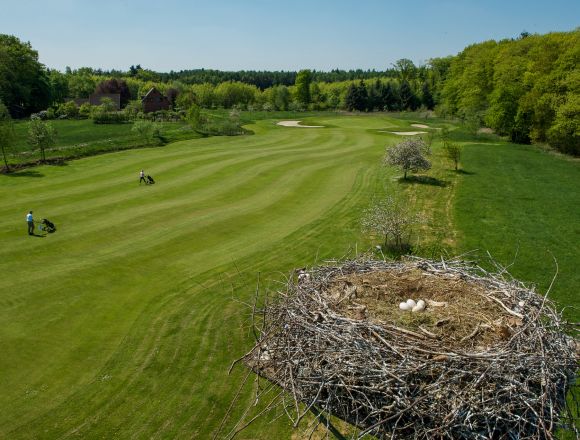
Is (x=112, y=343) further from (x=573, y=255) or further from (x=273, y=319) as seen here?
(x=573, y=255)

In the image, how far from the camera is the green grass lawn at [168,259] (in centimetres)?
1205

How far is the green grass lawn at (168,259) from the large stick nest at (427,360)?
279 centimetres

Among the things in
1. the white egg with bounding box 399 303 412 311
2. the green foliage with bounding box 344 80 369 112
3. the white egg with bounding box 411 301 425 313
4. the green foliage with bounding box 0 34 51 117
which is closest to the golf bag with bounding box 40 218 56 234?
the white egg with bounding box 399 303 412 311

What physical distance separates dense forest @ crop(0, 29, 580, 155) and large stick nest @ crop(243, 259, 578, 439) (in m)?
46.0

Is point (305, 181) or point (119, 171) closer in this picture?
point (305, 181)

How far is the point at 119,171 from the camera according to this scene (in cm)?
3828

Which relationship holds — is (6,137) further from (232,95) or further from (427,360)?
(232,95)

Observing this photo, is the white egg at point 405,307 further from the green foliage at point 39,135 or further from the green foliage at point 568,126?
the green foliage at point 568,126

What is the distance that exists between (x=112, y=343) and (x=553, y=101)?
56.9m

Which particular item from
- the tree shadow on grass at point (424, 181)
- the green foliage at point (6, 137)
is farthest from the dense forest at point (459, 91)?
the green foliage at point (6, 137)

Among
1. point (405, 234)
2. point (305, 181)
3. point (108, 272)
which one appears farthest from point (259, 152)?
point (108, 272)

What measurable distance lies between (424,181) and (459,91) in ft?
197

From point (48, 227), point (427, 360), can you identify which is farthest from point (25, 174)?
point (427, 360)

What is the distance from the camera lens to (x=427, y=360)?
28.7 ft
